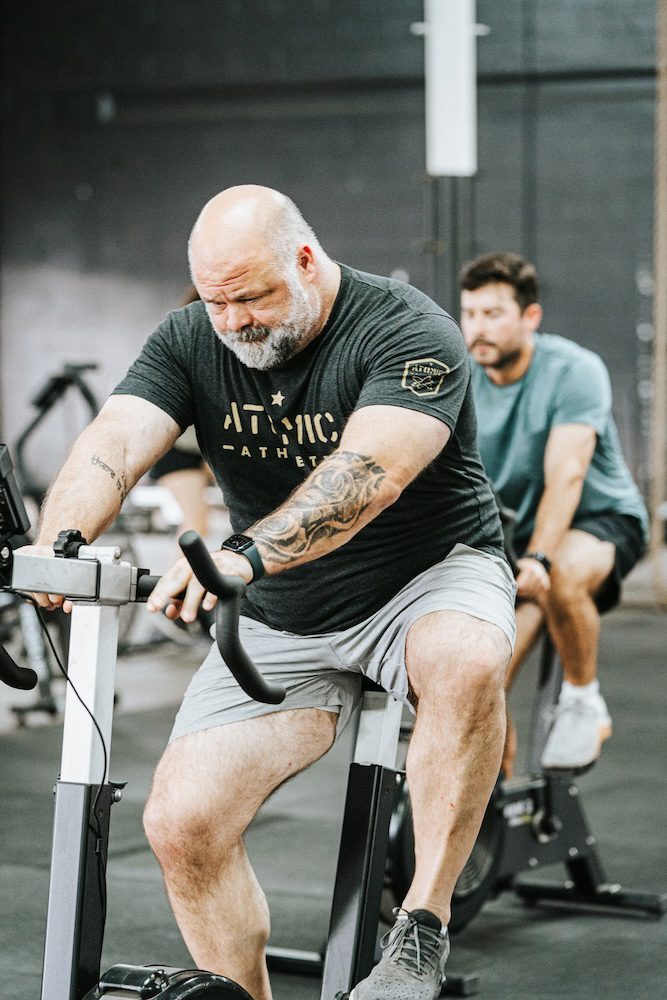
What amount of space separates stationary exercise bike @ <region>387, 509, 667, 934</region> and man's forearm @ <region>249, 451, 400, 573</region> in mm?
985

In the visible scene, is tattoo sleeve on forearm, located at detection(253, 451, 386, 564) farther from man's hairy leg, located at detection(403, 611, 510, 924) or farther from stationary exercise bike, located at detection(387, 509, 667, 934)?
stationary exercise bike, located at detection(387, 509, 667, 934)

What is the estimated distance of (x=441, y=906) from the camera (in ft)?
6.34

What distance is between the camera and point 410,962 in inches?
73.6

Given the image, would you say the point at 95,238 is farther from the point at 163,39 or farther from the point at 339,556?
the point at 339,556

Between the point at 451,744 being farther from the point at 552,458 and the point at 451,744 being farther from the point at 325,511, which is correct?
the point at 552,458

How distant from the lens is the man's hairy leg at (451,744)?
1917mm

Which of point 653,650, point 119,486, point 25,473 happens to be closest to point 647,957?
point 119,486

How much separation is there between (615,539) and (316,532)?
5.54 ft

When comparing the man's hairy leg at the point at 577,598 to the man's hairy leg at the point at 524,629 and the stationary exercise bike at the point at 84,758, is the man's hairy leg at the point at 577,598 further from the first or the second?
the stationary exercise bike at the point at 84,758

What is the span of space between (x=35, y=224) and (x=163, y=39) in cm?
166

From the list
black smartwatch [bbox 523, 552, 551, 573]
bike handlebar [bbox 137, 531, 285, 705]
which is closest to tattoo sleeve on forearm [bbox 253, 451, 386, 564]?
bike handlebar [bbox 137, 531, 285, 705]

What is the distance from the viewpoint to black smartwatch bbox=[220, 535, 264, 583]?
164 centimetres

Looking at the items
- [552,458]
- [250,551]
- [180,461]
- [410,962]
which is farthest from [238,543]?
[180,461]

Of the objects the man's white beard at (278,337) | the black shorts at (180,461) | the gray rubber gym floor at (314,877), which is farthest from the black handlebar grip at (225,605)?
the black shorts at (180,461)
